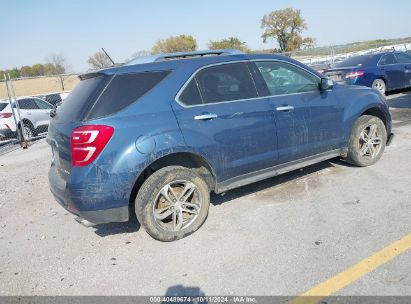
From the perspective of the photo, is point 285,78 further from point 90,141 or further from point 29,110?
point 29,110

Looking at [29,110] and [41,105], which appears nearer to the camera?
[29,110]

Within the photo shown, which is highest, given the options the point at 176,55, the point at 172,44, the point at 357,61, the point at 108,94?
the point at 172,44

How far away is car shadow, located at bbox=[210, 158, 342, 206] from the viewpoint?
190 inches

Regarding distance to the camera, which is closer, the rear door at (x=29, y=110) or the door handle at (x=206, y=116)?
the door handle at (x=206, y=116)

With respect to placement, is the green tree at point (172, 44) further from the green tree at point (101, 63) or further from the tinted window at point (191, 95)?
the tinted window at point (191, 95)

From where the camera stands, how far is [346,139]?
5.10m

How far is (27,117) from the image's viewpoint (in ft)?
40.3

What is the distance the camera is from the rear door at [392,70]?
11.8 m

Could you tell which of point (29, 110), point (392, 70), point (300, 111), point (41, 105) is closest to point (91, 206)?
point (300, 111)

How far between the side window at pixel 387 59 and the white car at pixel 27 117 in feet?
35.8

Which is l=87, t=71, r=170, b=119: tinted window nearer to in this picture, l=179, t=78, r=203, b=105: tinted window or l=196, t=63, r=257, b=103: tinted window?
l=179, t=78, r=203, b=105: tinted window

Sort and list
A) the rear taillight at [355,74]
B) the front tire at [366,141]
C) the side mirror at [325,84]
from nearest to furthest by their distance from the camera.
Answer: the side mirror at [325,84], the front tire at [366,141], the rear taillight at [355,74]

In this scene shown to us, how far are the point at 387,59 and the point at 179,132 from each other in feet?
34.8

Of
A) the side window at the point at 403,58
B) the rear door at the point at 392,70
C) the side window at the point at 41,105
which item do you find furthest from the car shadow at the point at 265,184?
the side window at the point at 41,105
